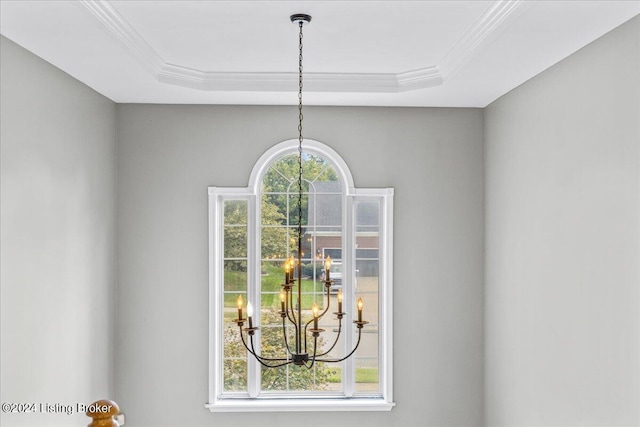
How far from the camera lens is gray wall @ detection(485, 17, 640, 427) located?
2479mm

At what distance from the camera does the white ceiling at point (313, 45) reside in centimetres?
253

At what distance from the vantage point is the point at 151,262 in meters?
4.20

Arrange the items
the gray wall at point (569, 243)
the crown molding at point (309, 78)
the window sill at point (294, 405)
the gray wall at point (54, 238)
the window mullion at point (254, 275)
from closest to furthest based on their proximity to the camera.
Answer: the gray wall at point (569, 243)
the gray wall at point (54, 238)
the crown molding at point (309, 78)
the window sill at point (294, 405)
the window mullion at point (254, 275)

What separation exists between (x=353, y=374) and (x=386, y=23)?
2590 millimetres

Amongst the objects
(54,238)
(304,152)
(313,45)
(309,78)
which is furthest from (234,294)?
(313,45)

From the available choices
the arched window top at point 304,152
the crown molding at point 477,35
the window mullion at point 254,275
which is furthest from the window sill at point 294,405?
the crown molding at point 477,35

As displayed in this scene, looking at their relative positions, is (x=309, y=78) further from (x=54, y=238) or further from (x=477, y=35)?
(x=54, y=238)

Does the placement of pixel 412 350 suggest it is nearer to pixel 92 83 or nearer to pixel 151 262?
pixel 151 262

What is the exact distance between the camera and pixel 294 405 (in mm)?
4191

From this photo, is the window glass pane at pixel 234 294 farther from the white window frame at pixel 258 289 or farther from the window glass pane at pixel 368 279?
the window glass pane at pixel 368 279

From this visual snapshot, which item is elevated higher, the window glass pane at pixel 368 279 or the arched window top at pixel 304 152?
the arched window top at pixel 304 152

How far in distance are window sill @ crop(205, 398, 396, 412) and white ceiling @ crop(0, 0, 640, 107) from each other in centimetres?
213

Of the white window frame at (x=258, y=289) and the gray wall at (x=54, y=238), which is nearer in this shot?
the gray wall at (x=54, y=238)

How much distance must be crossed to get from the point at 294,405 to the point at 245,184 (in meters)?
1.61
